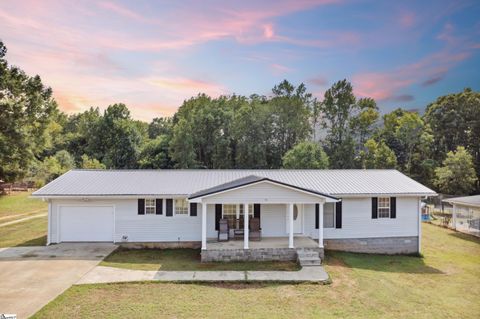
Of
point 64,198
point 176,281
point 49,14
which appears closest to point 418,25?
point 176,281

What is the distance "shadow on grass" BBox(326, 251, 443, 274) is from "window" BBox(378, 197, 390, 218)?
6.52ft

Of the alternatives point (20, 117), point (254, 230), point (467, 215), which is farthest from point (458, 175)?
point (20, 117)

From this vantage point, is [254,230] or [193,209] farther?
[193,209]

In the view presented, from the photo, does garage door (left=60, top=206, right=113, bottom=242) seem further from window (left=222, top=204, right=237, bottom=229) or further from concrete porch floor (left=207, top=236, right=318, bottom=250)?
window (left=222, top=204, right=237, bottom=229)

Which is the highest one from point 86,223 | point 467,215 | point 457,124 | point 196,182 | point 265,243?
point 457,124

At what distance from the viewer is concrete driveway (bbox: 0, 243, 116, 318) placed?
31.2ft

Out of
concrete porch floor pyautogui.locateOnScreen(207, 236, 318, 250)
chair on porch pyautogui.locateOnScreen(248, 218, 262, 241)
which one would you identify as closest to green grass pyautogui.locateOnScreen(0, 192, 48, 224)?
concrete porch floor pyautogui.locateOnScreen(207, 236, 318, 250)

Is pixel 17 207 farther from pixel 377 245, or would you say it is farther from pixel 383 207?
pixel 383 207

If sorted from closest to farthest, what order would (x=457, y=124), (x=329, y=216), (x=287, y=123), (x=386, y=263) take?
(x=386, y=263) → (x=329, y=216) → (x=287, y=123) → (x=457, y=124)

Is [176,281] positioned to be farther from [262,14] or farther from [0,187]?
[0,187]

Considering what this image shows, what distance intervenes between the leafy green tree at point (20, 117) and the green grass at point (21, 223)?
3.23 meters

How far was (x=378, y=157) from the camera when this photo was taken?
41594 mm

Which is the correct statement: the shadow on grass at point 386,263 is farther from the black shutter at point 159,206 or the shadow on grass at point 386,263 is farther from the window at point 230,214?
the black shutter at point 159,206

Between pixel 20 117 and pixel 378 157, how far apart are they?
128ft
